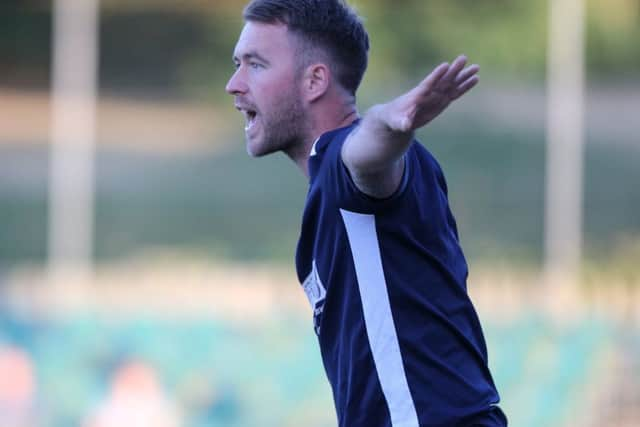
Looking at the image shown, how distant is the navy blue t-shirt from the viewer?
272 cm

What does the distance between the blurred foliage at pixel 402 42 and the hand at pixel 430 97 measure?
11.3 metres

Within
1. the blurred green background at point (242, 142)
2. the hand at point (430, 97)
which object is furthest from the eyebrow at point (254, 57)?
the blurred green background at point (242, 142)

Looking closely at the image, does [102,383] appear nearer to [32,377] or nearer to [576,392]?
[32,377]

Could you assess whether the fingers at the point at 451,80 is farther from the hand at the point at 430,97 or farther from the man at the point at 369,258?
the man at the point at 369,258

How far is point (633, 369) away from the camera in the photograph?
792 cm

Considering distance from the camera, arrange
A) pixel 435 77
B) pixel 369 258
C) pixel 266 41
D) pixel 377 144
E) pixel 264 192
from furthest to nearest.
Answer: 1. pixel 264 192
2. pixel 266 41
3. pixel 369 258
4. pixel 377 144
5. pixel 435 77

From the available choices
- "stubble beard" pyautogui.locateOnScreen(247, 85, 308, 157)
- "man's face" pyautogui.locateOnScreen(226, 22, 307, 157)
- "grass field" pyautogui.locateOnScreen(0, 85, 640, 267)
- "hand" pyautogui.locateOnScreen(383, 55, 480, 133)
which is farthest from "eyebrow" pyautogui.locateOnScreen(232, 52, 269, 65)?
"grass field" pyautogui.locateOnScreen(0, 85, 640, 267)

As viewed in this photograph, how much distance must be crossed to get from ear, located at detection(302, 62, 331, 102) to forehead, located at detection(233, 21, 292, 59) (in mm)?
82

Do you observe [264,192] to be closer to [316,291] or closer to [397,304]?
[316,291]

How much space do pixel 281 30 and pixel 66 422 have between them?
5777 mm

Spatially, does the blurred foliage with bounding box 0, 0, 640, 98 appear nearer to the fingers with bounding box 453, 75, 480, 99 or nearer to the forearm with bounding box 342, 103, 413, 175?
the forearm with bounding box 342, 103, 413, 175

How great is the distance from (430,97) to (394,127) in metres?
0.09

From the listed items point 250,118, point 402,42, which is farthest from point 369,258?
point 402,42

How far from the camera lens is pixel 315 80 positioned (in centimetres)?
298
